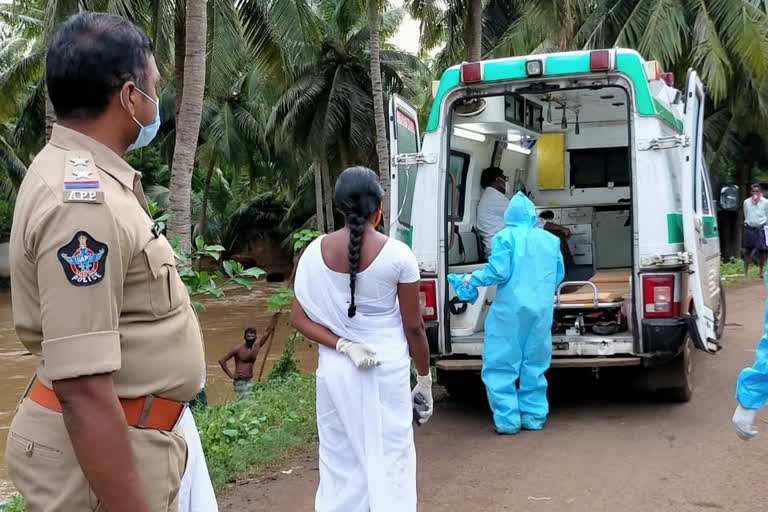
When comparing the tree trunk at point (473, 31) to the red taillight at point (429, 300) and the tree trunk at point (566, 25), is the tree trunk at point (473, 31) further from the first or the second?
the red taillight at point (429, 300)

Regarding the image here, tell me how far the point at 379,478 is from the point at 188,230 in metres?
5.39

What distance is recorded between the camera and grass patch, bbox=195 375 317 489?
553 cm

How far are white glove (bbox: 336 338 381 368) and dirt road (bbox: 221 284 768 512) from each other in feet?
4.56

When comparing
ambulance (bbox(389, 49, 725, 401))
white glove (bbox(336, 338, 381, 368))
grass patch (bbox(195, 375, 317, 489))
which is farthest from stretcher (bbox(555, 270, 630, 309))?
white glove (bbox(336, 338, 381, 368))

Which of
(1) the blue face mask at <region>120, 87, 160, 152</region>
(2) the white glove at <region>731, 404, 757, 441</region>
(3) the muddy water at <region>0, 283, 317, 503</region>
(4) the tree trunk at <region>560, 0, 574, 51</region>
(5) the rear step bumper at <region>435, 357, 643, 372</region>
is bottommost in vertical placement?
(3) the muddy water at <region>0, 283, 317, 503</region>

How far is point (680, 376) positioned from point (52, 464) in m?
5.86

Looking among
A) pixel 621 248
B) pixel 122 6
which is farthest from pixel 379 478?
pixel 122 6

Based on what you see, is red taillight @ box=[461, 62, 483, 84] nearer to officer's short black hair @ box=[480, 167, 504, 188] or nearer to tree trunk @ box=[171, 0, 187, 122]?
officer's short black hair @ box=[480, 167, 504, 188]

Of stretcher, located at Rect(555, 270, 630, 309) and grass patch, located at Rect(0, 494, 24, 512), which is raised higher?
stretcher, located at Rect(555, 270, 630, 309)

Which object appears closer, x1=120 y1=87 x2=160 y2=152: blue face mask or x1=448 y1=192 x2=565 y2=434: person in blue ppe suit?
x1=120 y1=87 x2=160 y2=152: blue face mask

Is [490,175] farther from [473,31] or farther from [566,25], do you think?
[566,25]

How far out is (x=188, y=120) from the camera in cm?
860

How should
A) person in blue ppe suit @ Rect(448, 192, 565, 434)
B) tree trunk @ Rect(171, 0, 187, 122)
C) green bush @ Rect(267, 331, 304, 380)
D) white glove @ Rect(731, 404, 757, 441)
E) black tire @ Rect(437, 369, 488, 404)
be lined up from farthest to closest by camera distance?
1. tree trunk @ Rect(171, 0, 187, 122)
2. green bush @ Rect(267, 331, 304, 380)
3. black tire @ Rect(437, 369, 488, 404)
4. person in blue ppe suit @ Rect(448, 192, 565, 434)
5. white glove @ Rect(731, 404, 757, 441)

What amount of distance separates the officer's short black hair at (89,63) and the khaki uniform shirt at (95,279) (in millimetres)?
73
